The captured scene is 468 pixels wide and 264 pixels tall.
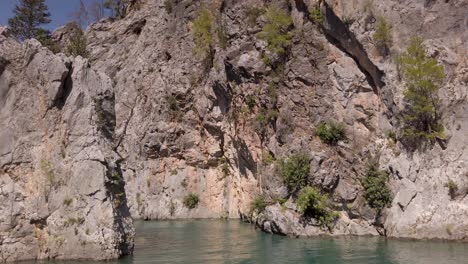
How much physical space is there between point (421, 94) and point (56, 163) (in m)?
20.1

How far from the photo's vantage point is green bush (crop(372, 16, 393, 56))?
30047 mm

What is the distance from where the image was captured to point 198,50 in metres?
46.6

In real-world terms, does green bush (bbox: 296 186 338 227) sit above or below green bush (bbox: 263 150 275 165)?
below

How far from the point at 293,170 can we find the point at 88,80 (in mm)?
14107

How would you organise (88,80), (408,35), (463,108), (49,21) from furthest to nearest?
1. (49,21)
2. (408,35)
3. (463,108)
4. (88,80)

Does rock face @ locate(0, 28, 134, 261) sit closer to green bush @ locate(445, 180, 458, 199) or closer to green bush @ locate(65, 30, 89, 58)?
green bush @ locate(445, 180, 458, 199)

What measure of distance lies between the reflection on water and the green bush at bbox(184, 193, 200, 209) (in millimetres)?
12117

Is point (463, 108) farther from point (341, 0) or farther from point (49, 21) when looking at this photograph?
point (49, 21)

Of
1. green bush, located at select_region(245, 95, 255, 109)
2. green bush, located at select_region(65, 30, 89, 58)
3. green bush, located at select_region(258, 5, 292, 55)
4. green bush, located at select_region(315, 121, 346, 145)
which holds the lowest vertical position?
green bush, located at select_region(315, 121, 346, 145)

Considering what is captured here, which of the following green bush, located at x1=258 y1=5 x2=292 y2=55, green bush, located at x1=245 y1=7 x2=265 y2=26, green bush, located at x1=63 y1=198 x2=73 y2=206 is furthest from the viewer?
green bush, located at x1=245 y1=7 x2=265 y2=26

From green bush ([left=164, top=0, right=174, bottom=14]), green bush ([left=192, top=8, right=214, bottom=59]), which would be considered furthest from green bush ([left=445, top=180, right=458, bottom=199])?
green bush ([left=164, top=0, right=174, bottom=14])

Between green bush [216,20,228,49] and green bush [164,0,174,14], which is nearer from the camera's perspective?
green bush [216,20,228,49]

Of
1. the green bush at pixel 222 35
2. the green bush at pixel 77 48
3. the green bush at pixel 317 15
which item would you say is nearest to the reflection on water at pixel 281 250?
the green bush at pixel 317 15

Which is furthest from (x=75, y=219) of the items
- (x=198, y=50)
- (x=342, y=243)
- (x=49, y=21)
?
(x=49, y=21)
